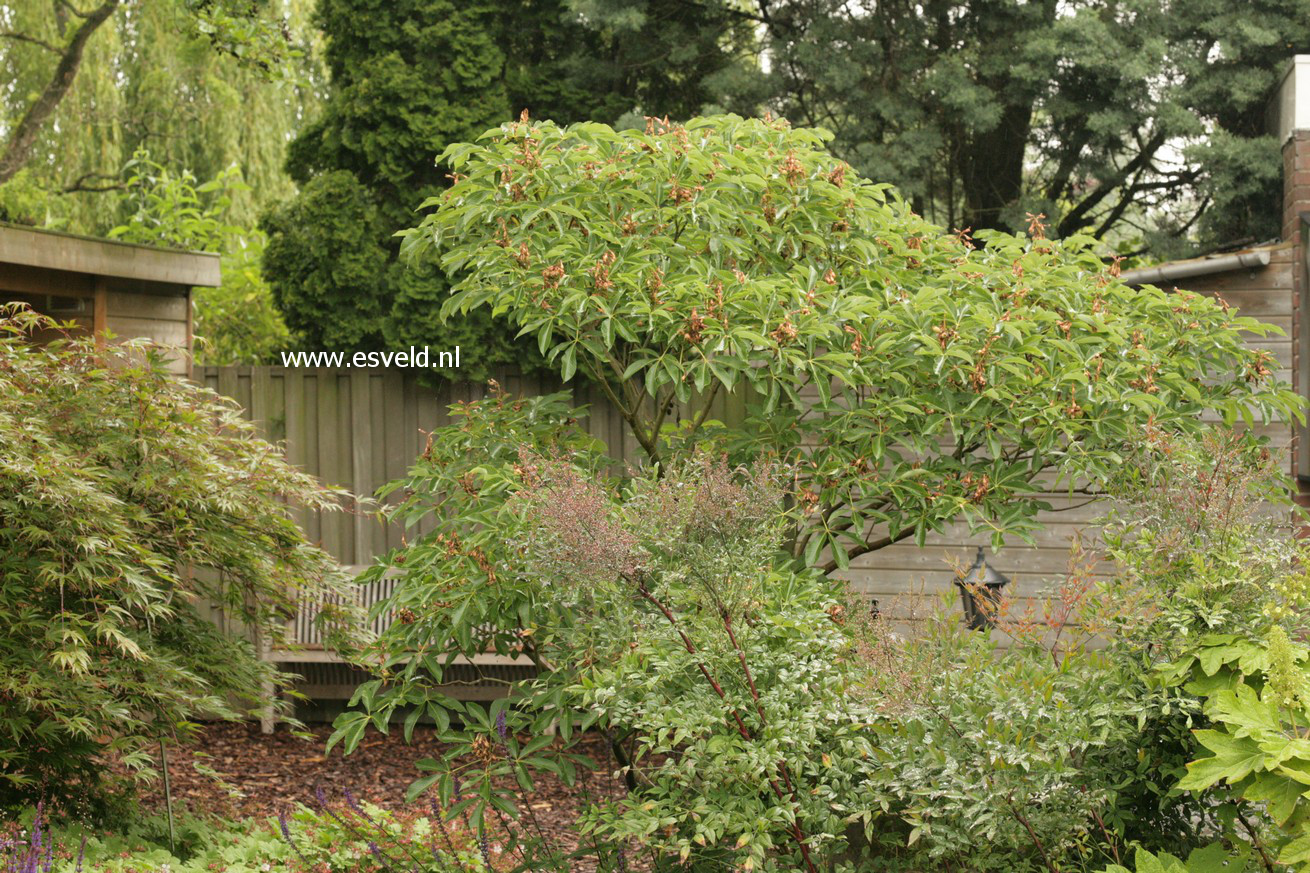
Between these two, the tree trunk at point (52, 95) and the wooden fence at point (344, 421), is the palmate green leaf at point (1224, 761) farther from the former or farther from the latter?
the tree trunk at point (52, 95)

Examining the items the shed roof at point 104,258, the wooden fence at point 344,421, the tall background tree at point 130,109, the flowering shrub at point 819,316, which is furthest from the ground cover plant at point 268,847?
the tall background tree at point 130,109

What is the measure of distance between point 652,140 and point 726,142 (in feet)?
1.14

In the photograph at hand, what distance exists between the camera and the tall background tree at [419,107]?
8555 millimetres

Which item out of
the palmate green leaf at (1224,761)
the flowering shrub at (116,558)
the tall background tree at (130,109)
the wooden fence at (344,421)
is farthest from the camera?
the tall background tree at (130,109)

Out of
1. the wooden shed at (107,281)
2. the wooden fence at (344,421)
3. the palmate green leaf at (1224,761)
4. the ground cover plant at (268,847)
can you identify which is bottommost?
A: the ground cover plant at (268,847)

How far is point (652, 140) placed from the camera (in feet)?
13.5

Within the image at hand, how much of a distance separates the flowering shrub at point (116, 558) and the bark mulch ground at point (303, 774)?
33.2 inches

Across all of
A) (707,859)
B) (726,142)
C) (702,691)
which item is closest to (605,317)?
(726,142)

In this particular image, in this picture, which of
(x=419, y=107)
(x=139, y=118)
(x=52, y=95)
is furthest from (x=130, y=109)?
(x=419, y=107)

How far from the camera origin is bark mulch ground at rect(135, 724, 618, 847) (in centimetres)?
589

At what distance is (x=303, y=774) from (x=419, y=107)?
4801 mm

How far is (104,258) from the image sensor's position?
21.7 feet

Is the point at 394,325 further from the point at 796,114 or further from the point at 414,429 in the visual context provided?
the point at 796,114

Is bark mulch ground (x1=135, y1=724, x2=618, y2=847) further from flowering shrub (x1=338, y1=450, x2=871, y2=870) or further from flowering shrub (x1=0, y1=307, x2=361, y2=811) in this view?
flowering shrub (x1=338, y1=450, x2=871, y2=870)
